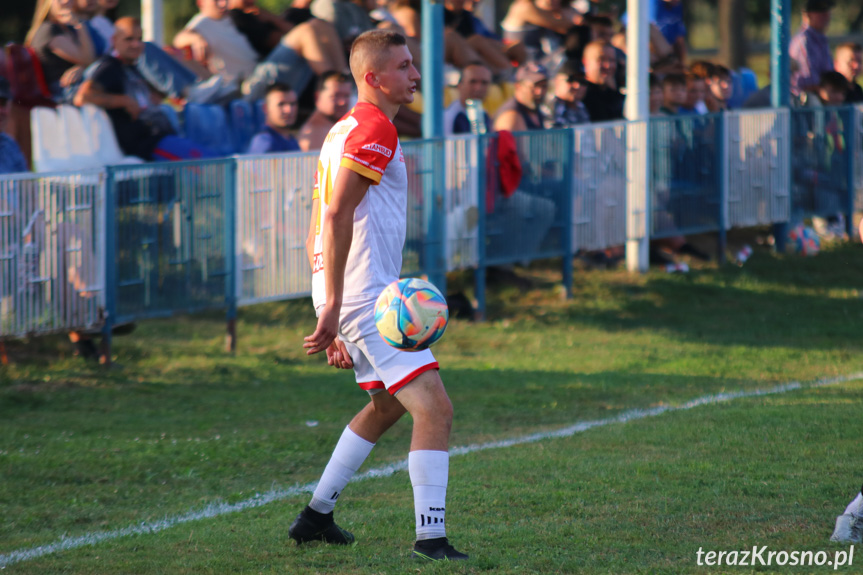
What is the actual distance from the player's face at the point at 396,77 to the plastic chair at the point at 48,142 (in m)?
6.03

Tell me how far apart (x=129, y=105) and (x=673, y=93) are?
21.6 feet

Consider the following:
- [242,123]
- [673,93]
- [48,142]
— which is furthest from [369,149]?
[673,93]

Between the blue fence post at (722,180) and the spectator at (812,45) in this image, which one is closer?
the blue fence post at (722,180)

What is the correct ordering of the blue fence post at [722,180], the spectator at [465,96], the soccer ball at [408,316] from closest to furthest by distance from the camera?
the soccer ball at [408,316]
the spectator at [465,96]
the blue fence post at [722,180]

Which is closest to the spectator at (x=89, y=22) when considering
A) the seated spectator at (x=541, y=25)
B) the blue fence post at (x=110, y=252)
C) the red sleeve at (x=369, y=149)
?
the blue fence post at (x=110, y=252)

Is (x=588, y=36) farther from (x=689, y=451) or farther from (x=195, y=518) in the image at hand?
(x=195, y=518)

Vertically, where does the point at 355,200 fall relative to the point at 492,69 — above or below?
below

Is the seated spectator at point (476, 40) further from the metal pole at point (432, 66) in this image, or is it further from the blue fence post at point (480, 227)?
the blue fence post at point (480, 227)

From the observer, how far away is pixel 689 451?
22.4ft

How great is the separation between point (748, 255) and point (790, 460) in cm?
894

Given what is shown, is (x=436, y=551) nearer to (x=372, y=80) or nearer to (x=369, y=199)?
(x=369, y=199)

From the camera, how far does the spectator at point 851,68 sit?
55.3ft

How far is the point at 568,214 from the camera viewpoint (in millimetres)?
12680

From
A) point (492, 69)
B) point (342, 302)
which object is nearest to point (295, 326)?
point (492, 69)
